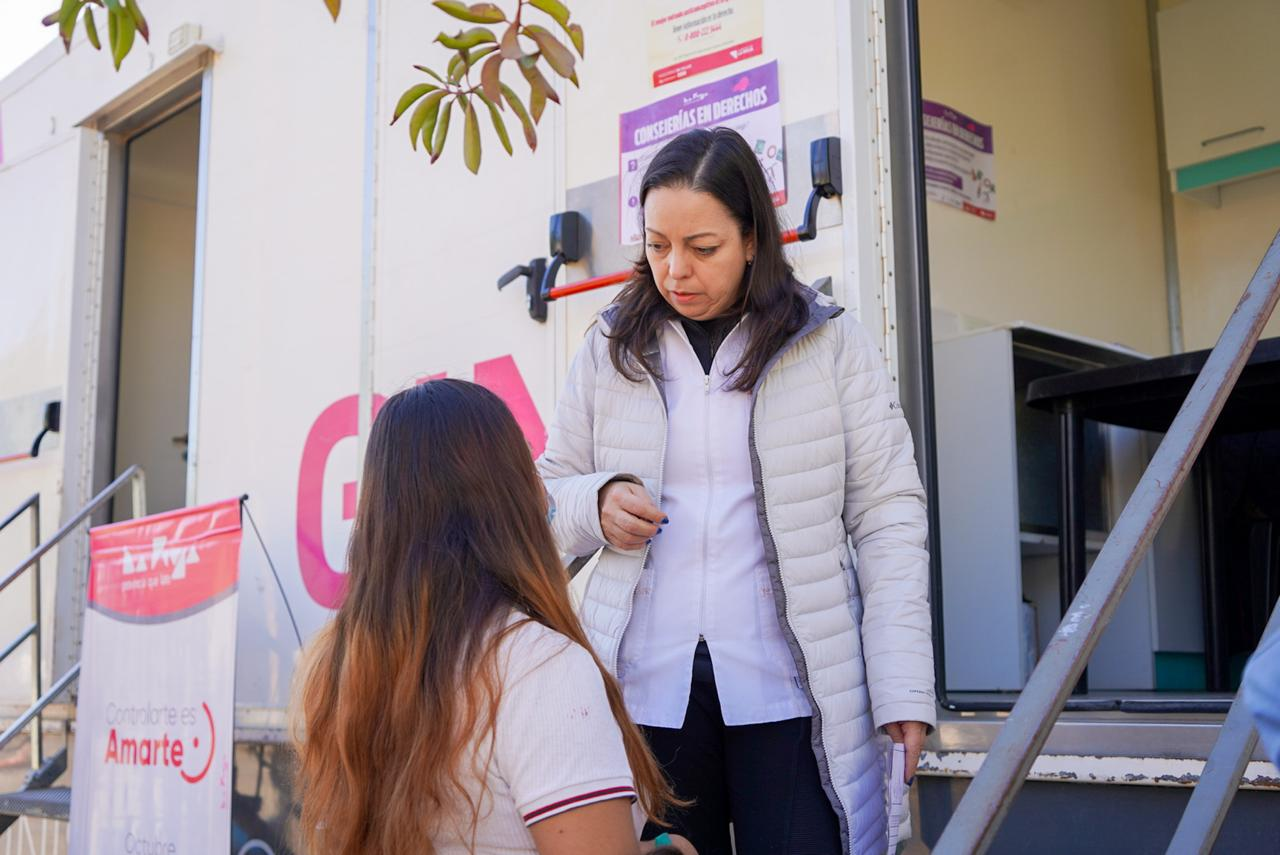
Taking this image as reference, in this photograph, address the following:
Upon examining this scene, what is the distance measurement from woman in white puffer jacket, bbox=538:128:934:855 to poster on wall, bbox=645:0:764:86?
0.91 metres

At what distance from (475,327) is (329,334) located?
0.79 meters

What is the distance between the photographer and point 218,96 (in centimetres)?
479

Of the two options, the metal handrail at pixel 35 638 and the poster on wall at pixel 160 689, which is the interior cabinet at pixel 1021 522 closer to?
the poster on wall at pixel 160 689

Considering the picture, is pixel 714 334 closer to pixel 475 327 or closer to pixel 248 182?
pixel 475 327

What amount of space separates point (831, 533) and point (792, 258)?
2.83ft

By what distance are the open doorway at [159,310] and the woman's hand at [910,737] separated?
204 inches

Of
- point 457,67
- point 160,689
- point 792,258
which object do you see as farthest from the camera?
point 160,689

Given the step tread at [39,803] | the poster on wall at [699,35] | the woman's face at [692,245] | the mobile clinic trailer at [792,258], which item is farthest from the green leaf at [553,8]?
the step tread at [39,803]

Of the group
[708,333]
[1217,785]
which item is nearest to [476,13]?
[708,333]

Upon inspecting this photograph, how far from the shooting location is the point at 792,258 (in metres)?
2.64

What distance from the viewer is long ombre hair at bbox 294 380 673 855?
4.57 ft

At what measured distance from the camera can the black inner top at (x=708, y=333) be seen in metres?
2.01

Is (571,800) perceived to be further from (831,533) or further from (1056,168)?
(1056,168)

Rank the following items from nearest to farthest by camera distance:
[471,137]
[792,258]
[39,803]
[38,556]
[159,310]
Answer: [471,137], [792,258], [39,803], [38,556], [159,310]
